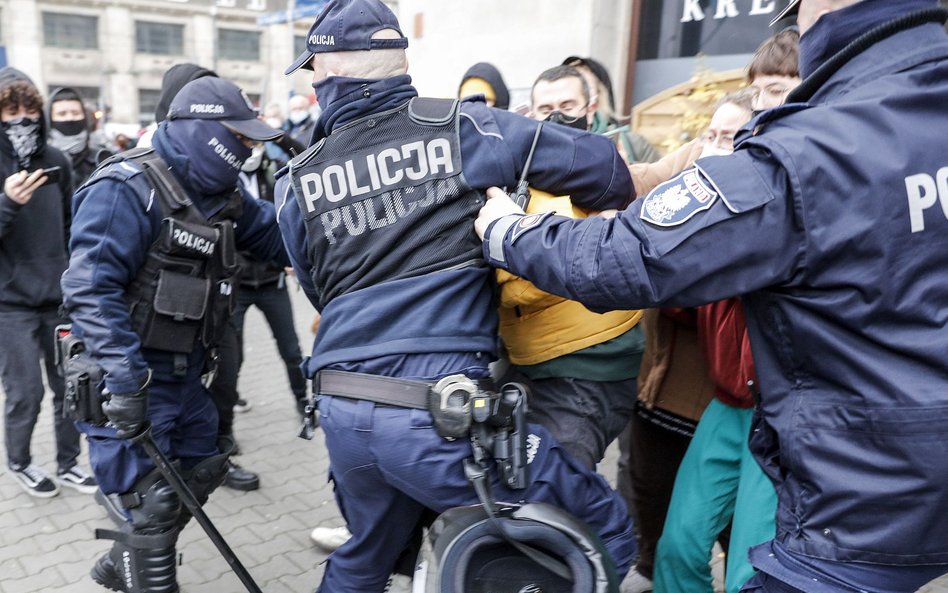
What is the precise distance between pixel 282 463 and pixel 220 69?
116 ft

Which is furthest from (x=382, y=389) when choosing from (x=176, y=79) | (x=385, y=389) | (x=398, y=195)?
(x=176, y=79)

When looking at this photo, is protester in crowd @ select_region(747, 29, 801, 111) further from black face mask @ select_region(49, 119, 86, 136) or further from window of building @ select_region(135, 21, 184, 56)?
window of building @ select_region(135, 21, 184, 56)

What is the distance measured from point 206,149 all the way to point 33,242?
73.0 inches

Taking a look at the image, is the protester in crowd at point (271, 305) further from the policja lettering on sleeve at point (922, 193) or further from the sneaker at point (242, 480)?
the policja lettering on sleeve at point (922, 193)

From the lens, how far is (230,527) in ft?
12.3

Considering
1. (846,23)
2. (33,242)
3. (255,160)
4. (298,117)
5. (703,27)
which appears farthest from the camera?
(298,117)

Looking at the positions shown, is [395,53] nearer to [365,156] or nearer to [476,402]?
[365,156]

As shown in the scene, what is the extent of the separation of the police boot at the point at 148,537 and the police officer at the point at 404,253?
3.35 feet

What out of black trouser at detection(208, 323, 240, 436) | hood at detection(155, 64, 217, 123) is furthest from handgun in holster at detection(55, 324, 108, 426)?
hood at detection(155, 64, 217, 123)

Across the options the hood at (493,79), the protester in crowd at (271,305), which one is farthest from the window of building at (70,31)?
the hood at (493,79)

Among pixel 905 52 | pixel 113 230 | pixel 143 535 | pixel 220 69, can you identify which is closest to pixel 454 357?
pixel 905 52

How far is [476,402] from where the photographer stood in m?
1.87

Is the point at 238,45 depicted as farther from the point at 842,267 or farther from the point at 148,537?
the point at 842,267

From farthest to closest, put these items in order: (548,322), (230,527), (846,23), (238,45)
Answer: (238,45), (230,527), (548,322), (846,23)
